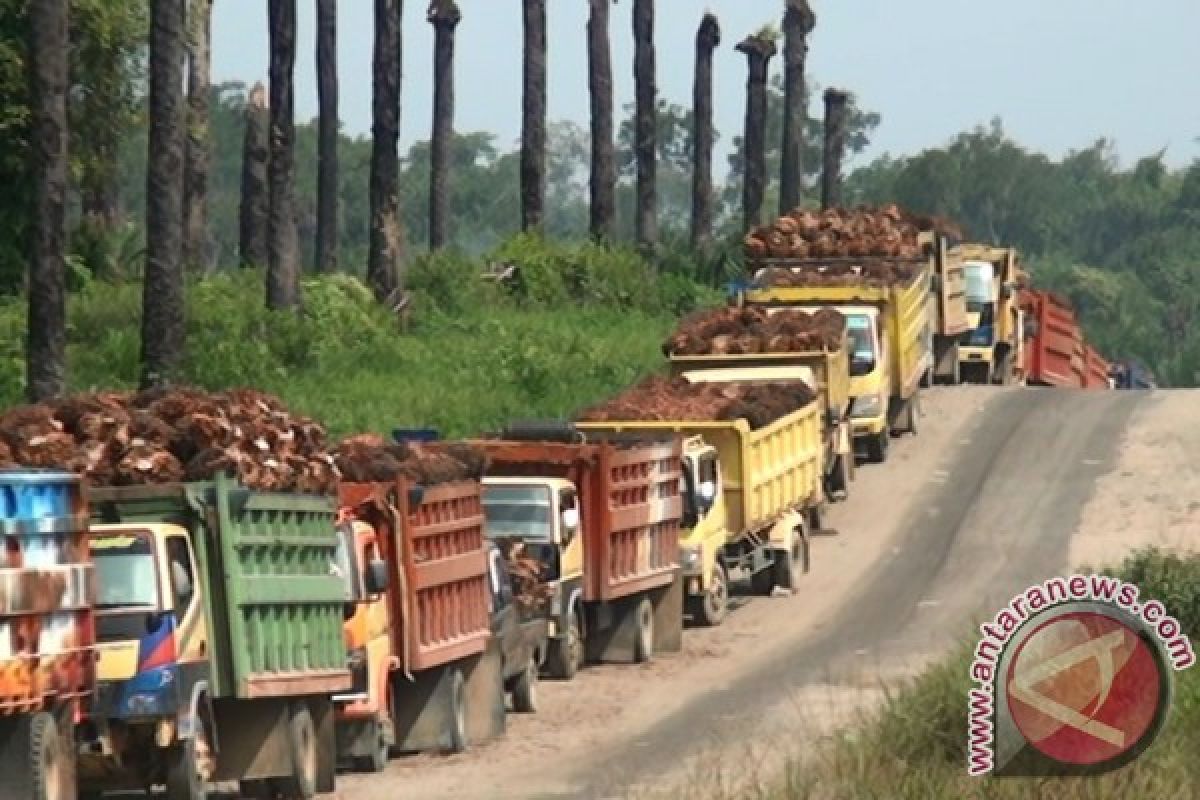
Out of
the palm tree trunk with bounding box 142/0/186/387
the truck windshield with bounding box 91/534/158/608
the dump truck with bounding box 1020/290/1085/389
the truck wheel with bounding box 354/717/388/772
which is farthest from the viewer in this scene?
the dump truck with bounding box 1020/290/1085/389

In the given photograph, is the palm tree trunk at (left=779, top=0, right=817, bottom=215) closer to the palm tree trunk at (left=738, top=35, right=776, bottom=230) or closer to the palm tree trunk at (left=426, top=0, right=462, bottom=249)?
the palm tree trunk at (left=738, top=35, right=776, bottom=230)

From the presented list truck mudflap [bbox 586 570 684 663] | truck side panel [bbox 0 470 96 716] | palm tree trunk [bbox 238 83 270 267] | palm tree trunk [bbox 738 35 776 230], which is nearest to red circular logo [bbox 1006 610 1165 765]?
truck side panel [bbox 0 470 96 716]

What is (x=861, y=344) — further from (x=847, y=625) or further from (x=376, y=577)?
(x=376, y=577)

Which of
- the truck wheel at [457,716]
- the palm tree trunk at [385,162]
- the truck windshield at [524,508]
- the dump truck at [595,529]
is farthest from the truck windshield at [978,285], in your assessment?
the truck wheel at [457,716]

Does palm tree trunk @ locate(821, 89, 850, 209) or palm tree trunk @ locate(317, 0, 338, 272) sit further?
palm tree trunk @ locate(821, 89, 850, 209)

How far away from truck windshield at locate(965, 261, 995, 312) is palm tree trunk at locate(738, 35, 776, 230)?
22809mm

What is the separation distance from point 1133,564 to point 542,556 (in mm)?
6292

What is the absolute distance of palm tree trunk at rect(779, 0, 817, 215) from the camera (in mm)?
86000

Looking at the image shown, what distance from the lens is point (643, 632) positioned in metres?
33.5

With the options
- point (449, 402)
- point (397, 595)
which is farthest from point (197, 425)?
point (449, 402)

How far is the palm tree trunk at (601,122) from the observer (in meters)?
75.9

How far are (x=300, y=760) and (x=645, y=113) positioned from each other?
57.0 m

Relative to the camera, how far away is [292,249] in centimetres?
5284

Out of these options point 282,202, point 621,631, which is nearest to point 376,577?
point 621,631
